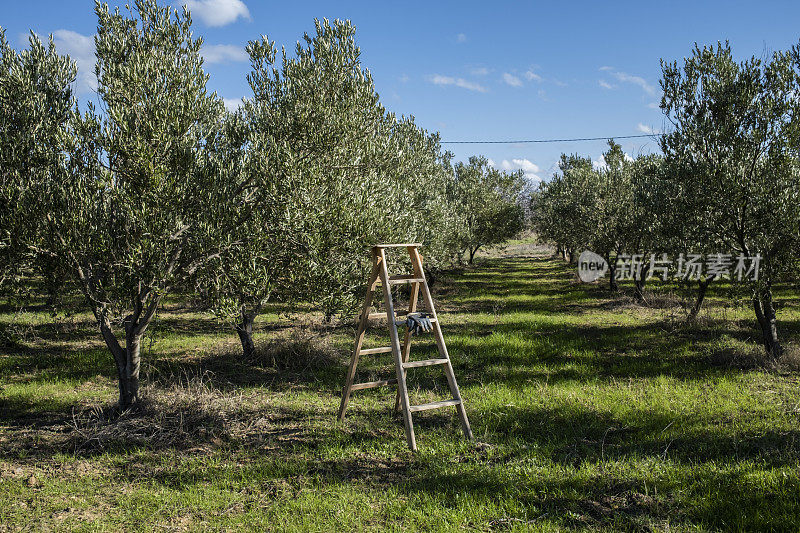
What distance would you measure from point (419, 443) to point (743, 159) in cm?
1097

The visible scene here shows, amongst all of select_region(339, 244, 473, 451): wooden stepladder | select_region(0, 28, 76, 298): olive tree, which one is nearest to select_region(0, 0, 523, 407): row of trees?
select_region(0, 28, 76, 298): olive tree

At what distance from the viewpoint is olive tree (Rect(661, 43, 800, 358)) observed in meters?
11.6

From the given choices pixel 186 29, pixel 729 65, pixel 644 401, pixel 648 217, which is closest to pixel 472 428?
pixel 644 401

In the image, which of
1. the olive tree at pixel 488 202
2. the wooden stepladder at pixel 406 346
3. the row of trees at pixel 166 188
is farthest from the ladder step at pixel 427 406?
the olive tree at pixel 488 202

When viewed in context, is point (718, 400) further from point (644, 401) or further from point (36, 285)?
point (36, 285)

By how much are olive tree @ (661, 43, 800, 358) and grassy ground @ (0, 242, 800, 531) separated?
255cm

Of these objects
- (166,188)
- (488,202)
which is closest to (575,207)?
(488,202)

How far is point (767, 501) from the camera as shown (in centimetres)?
571

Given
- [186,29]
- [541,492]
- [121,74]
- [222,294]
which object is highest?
[186,29]

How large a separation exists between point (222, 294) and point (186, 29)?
14.6 ft

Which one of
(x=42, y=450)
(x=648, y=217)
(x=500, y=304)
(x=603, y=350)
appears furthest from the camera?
(x=500, y=304)

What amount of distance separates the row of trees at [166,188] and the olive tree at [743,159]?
873 centimetres

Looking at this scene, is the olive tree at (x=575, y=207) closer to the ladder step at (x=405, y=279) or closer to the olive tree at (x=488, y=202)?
the olive tree at (x=488, y=202)

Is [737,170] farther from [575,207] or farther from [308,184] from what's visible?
[575,207]
